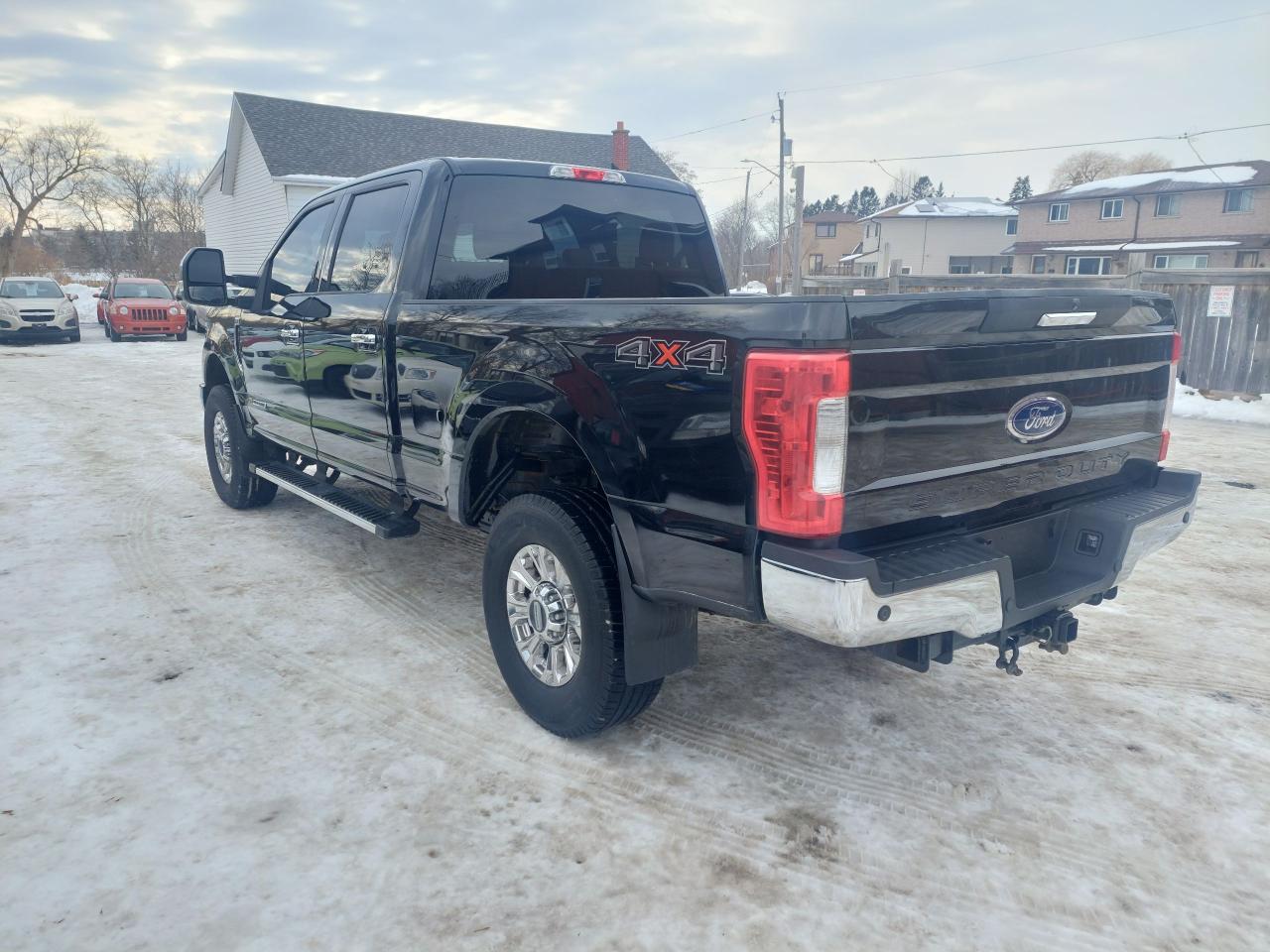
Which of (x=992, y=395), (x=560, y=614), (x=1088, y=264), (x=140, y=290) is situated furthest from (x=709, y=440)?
(x=1088, y=264)

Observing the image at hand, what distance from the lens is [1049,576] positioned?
9.94 ft

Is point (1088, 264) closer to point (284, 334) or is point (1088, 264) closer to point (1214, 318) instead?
point (1214, 318)

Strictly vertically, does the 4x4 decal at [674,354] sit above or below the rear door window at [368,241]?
below

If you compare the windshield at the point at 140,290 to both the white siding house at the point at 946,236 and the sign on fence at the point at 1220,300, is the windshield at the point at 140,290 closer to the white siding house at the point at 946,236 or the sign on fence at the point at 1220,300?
the sign on fence at the point at 1220,300

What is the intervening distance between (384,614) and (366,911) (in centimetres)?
→ 230

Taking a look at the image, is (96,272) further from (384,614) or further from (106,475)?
(384,614)

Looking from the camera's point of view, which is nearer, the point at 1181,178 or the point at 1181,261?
the point at 1181,178

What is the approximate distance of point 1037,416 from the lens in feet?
9.29

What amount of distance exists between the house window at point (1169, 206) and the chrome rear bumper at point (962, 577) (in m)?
48.7

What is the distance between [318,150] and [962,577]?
29293 mm

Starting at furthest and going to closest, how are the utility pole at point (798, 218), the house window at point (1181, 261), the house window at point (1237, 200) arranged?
the house window at point (1181, 261), the house window at point (1237, 200), the utility pole at point (798, 218)

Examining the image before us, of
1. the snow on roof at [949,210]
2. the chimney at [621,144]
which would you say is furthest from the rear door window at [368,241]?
the snow on roof at [949,210]

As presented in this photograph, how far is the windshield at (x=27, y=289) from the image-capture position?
21.8m

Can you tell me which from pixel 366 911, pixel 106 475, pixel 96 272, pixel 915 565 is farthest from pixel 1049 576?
pixel 96 272
